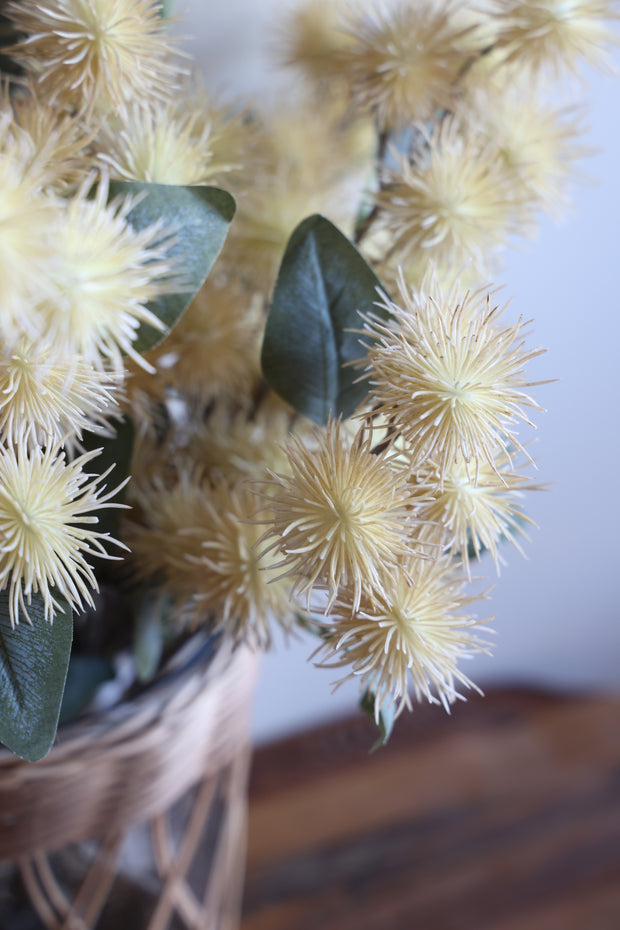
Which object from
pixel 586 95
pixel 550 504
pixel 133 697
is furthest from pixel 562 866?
pixel 586 95

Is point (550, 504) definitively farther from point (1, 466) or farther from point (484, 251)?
point (1, 466)

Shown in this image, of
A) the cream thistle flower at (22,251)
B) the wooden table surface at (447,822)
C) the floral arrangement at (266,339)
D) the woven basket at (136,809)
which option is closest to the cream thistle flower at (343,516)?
the floral arrangement at (266,339)

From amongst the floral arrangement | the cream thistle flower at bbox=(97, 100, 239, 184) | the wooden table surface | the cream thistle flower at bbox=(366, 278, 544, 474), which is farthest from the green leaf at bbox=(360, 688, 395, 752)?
the wooden table surface

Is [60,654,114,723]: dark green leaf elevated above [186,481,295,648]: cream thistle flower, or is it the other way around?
[186,481,295,648]: cream thistle flower

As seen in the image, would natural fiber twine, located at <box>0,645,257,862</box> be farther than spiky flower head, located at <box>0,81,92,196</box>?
Yes

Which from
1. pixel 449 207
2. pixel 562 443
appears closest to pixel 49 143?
pixel 449 207

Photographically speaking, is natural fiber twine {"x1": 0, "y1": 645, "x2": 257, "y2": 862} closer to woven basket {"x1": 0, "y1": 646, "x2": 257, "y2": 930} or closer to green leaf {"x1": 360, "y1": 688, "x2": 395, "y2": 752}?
woven basket {"x1": 0, "y1": 646, "x2": 257, "y2": 930}

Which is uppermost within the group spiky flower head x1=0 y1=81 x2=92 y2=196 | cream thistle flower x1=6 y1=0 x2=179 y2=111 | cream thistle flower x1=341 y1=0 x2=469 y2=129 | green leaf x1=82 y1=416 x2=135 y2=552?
cream thistle flower x1=341 y1=0 x2=469 y2=129

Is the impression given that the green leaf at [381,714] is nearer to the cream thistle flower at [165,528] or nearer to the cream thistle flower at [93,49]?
the cream thistle flower at [165,528]

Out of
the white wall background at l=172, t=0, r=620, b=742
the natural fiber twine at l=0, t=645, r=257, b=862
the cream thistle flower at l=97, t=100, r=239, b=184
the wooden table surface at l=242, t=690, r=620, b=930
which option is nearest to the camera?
the cream thistle flower at l=97, t=100, r=239, b=184
